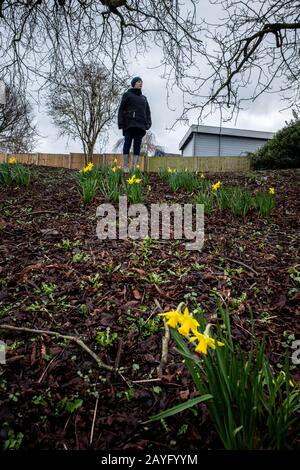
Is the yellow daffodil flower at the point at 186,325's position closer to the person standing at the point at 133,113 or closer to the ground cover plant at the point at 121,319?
the ground cover plant at the point at 121,319

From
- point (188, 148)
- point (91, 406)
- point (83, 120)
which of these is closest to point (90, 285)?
point (91, 406)

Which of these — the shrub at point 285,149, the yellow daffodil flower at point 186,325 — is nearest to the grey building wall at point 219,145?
the shrub at point 285,149

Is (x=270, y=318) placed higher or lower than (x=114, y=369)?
higher

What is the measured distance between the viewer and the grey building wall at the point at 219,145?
1997cm

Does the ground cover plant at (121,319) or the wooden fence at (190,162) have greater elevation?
the wooden fence at (190,162)

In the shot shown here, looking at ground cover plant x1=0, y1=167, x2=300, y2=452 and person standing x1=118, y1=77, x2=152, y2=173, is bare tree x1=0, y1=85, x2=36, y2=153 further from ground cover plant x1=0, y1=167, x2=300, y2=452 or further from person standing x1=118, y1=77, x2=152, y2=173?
ground cover plant x1=0, y1=167, x2=300, y2=452

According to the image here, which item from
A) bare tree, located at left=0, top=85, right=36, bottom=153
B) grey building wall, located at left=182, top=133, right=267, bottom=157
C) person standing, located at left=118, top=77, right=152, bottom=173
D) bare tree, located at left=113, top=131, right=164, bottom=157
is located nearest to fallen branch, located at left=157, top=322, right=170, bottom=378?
person standing, located at left=118, top=77, right=152, bottom=173

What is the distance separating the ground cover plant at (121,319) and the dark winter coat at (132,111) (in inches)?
120

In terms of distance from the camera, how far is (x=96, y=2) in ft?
12.4

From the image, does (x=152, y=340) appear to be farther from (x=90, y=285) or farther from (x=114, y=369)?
(x=90, y=285)

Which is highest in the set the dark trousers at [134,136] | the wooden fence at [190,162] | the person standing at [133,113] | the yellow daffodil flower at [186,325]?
the wooden fence at [190,162]

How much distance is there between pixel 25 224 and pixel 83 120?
1732 centimetres

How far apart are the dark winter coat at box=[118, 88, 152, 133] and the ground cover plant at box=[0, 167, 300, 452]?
304 centimetres

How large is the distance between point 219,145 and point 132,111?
15.5 meters
